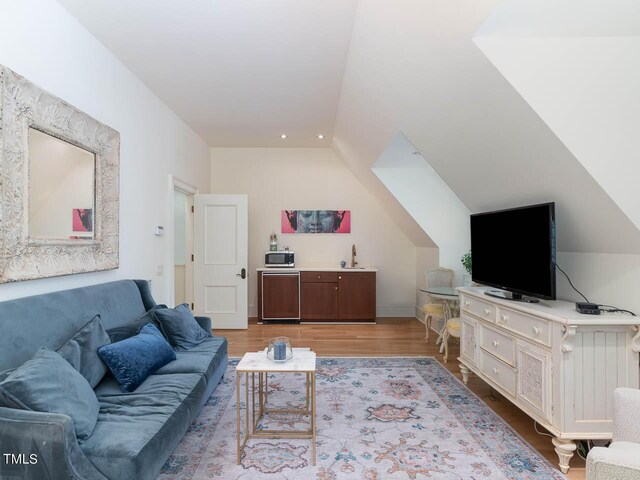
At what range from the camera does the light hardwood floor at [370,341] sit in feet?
9.97

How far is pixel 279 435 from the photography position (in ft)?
7.79

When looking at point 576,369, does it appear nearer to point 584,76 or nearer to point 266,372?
point 584,76

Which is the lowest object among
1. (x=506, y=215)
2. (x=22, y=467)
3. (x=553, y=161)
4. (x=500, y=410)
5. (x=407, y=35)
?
(x=500, y=410)

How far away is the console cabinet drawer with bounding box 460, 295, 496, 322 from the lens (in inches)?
112

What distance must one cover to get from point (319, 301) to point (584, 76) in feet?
14.8

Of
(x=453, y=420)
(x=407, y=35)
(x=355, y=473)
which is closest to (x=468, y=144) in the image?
(x=407, y=35)

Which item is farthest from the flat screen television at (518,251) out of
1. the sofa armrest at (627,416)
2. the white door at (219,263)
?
the white door at (219,263)

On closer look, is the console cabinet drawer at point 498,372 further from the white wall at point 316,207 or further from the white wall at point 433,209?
the white wall at point 316,207

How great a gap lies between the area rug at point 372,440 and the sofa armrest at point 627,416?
0.64 metres

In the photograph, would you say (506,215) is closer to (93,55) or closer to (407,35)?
(407,35)

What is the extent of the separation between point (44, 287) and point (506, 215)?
3274 mm

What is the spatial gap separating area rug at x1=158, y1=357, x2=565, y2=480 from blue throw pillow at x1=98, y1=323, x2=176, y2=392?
20.0 inches

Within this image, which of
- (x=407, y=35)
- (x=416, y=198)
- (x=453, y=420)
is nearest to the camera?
(x=407, y=35)

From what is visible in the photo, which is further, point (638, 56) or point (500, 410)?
point (500, 410)
